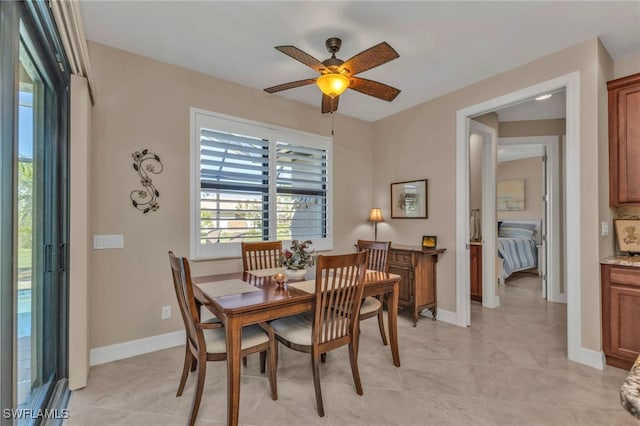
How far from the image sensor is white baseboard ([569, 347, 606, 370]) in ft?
8.04

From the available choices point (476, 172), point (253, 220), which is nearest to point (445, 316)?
point (476, 172)

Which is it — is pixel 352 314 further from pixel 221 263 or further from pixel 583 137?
pixel 583 137

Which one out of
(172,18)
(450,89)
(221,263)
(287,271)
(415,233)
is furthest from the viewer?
(415,233)

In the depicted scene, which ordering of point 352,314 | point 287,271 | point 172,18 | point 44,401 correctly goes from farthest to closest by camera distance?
point 287,271 < point 172,18 < point 352,314 < point 44,401

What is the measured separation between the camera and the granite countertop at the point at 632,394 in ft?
1.93

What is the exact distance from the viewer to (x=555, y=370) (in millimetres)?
2434

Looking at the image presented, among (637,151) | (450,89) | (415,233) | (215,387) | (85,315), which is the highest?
(450,89)

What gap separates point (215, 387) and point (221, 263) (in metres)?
1.30

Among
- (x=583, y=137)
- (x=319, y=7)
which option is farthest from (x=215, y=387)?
(x=583, y=137)

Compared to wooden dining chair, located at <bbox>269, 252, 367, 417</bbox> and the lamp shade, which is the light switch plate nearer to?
wooden dining chair, located at <bbox>269, 252, 367, 417</bbox>

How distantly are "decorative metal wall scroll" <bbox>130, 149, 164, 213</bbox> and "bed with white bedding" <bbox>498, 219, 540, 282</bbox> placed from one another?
5523 millimetres

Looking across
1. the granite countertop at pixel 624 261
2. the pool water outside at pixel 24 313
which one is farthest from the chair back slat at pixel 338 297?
the granite countertop at pixel 624 261

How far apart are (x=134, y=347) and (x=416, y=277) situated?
2.99 metres

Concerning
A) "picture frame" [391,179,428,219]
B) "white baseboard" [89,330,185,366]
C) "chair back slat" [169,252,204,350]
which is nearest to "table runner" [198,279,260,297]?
"chair back slat" [169,252,204,350]
